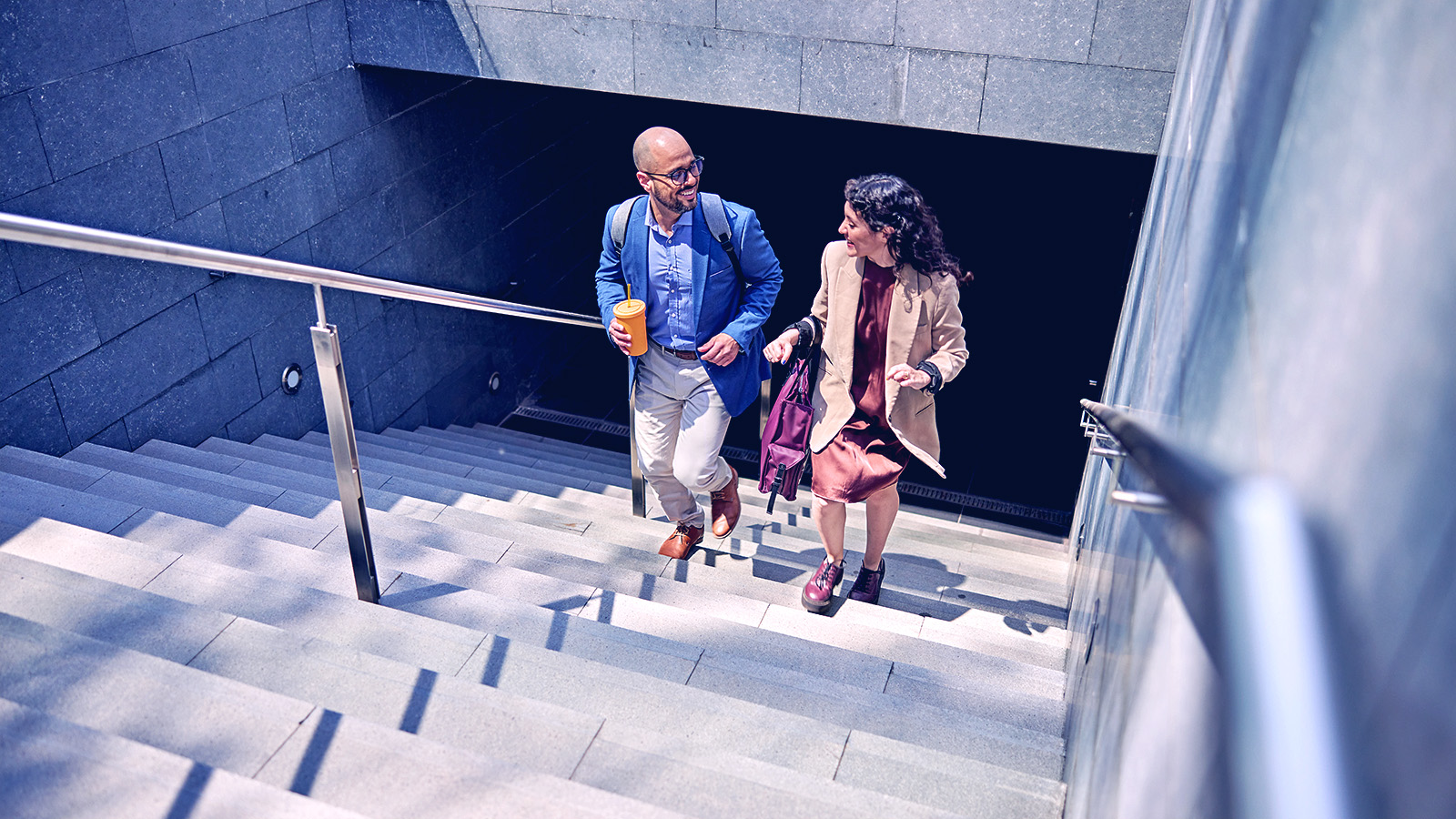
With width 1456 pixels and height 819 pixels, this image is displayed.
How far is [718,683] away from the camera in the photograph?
2713 mm

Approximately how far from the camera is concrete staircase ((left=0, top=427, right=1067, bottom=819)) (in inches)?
75.9

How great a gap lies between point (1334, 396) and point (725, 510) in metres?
3.50

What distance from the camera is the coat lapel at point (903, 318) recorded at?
3188 mm

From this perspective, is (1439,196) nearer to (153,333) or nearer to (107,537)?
(107,537)

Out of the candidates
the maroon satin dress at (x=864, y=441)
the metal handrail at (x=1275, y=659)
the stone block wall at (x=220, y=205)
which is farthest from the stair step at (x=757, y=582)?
A: the metal handrail at (x=1275, y=659)

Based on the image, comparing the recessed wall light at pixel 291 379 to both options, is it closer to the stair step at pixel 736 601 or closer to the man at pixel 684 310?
the stair step at pixel 736 601

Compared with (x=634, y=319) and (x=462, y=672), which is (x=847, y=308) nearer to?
(x=634, y=319)

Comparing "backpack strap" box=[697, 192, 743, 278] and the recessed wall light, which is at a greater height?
"backpack strap" box=[697, 192, 743, 278]

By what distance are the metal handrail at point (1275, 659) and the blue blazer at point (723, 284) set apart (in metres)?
2.99

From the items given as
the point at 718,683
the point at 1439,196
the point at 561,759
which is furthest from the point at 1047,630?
the point at 1439,196

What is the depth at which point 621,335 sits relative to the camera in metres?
3.59

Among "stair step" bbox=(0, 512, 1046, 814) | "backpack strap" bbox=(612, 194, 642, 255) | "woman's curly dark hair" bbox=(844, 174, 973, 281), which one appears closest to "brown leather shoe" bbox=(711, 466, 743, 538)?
"backpack strap" bbox=(612, 194, 642, 255)

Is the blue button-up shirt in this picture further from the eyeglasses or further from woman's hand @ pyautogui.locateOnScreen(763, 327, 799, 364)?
woman's hand @ pyautogui.locateOnScreen(763, 327, 799, 364)

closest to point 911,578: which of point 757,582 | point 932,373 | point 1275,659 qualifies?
point 757,582
